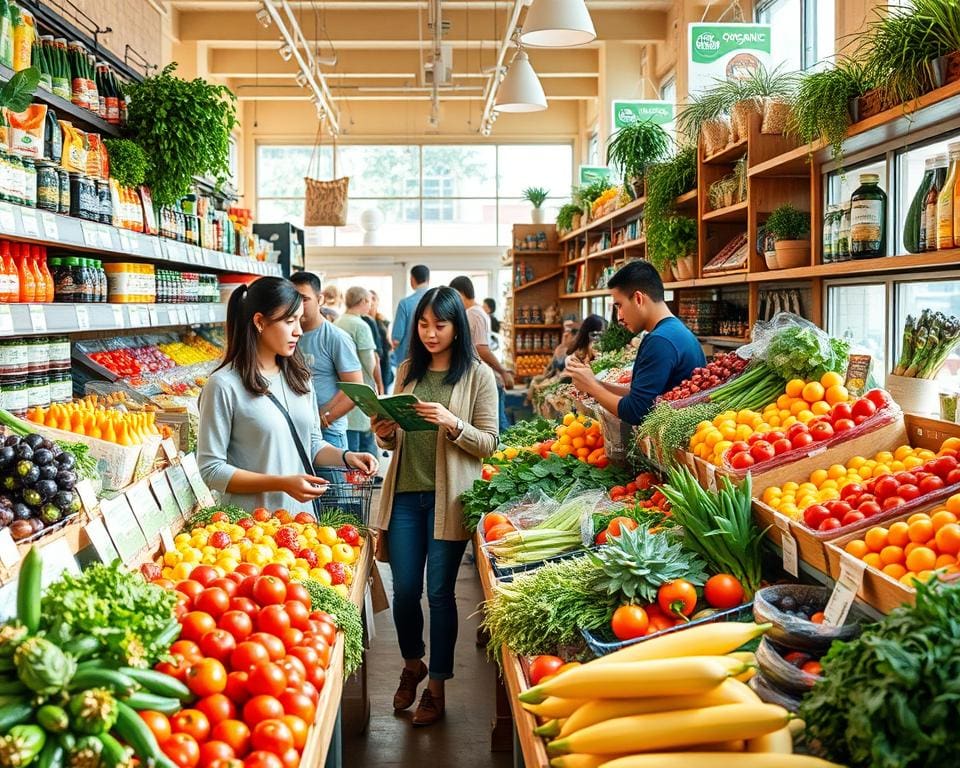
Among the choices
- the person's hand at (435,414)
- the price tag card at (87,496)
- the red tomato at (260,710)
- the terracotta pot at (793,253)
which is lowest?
the red tomato at (260,710)

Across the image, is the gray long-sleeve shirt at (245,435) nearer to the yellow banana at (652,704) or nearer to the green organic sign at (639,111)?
the yellow banana at (652,704)

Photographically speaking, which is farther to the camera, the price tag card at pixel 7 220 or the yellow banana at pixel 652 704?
the price tag card at pixel 7 220

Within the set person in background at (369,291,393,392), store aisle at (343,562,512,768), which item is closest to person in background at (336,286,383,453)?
store aisle at (343,562,512,768)

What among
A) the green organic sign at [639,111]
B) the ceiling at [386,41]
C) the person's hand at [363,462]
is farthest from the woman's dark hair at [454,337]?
the ceiling at [386,41]

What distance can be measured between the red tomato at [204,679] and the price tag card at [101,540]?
631mm

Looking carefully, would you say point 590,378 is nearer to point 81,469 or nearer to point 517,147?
point 81,469

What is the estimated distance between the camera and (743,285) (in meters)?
6.63

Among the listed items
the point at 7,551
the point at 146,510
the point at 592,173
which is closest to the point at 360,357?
the point at 592,173

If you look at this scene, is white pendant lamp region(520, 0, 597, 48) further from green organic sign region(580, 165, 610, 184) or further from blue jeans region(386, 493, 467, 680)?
green organic sign region(580, 165, 610, 184)

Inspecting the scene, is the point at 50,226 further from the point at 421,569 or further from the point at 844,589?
the point at 844,589

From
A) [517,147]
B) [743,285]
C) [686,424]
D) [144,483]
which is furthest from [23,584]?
[517,147]

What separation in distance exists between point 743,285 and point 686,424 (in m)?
3.08

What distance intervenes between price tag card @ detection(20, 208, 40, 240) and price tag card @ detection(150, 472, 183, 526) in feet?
3.23

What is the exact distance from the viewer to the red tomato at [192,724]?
2.09 m
